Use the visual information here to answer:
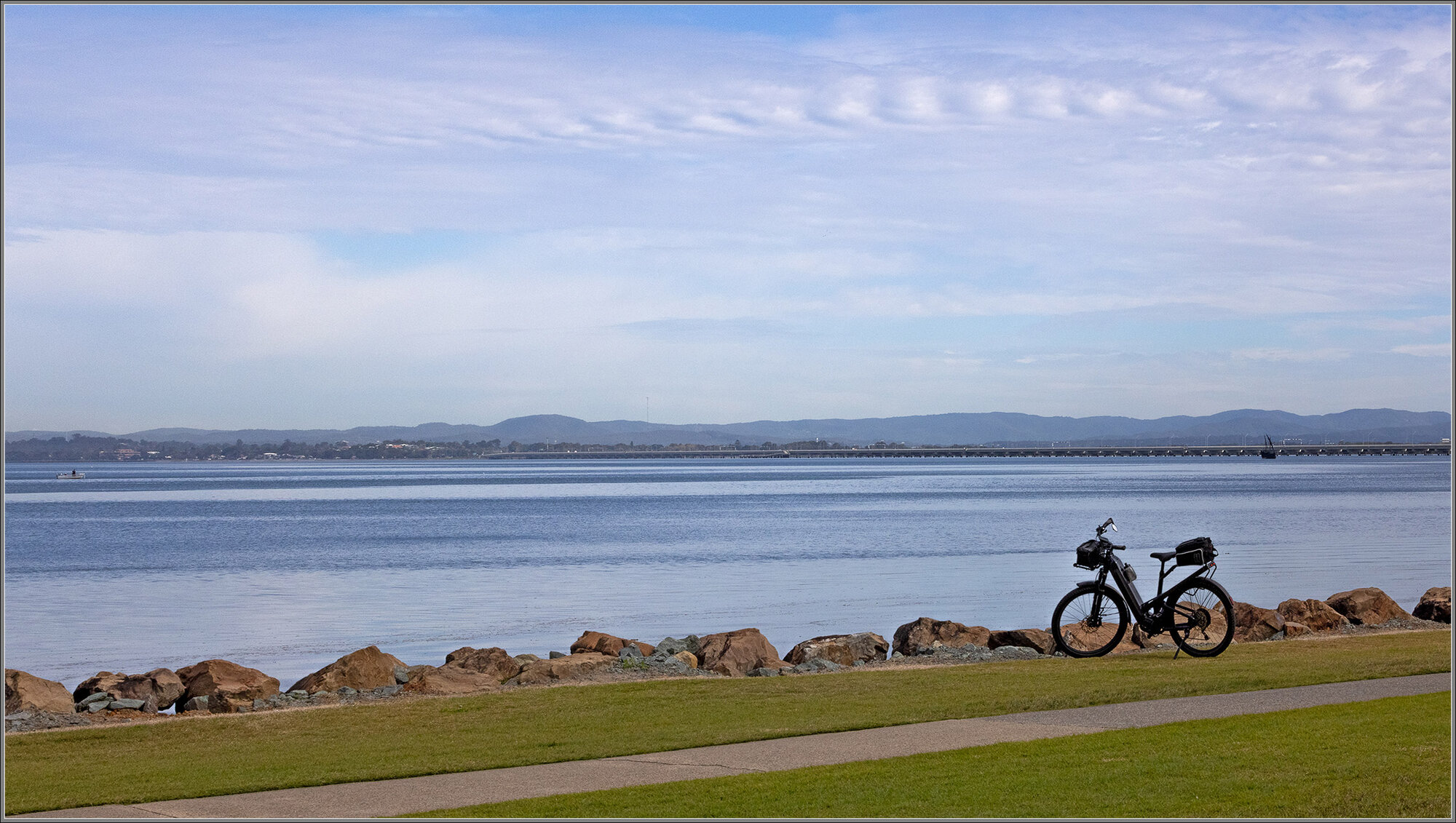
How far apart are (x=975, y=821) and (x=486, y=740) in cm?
511

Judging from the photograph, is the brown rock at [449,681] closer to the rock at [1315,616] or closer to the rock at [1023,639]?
the rock at [1023,639]

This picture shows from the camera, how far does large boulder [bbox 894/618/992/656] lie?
20.3 metres

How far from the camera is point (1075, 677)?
1381 centimetres

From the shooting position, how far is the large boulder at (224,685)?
1695cm

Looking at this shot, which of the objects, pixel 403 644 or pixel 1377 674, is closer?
pixel 1377 674

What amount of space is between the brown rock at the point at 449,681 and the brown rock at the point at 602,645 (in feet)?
9.56

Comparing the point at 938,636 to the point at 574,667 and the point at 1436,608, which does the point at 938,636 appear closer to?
the point at 574,667

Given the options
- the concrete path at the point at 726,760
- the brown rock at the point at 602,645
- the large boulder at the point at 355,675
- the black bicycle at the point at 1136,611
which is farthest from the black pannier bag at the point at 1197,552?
the large boulder at the point at 355,675

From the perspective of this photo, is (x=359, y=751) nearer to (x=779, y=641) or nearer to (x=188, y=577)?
(x=779, y=641)

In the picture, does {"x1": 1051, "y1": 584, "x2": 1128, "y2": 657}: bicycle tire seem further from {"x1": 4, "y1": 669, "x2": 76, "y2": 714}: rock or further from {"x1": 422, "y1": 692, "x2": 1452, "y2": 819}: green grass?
{"x1": 4, "y1": 669, "x2": 76, "y2": 714}: rock

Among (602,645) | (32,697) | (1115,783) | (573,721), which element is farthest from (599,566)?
(1115,783)

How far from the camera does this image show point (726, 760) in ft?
31.4

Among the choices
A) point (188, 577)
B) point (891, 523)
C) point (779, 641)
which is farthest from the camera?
point (891, 523)

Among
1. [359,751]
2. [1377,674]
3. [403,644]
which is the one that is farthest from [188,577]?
[1377,674]
